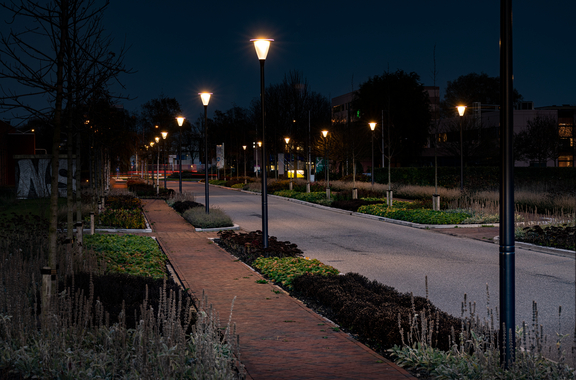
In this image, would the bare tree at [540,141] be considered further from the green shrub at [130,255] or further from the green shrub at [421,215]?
the green shrub at [130,255]

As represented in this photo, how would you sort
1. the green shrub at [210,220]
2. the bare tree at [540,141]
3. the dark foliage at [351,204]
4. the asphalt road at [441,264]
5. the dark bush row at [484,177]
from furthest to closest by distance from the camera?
the bare tree at [540,141] < the dark bush row at [484,177] < the dark foliage at [351,204] < the green shrub at [210,220] < the asphalt road at [441,264]

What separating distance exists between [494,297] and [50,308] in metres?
6.81

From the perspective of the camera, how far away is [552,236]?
14641 millimetres

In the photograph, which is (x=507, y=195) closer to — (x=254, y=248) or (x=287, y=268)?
(x=287, y=268)

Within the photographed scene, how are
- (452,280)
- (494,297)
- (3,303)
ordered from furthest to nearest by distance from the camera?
1. (452,280)
2. (494,297)
3. (3,303)

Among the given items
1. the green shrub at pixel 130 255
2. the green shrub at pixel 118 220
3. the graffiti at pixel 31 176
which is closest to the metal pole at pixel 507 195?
the green shrub at pixel 130 255

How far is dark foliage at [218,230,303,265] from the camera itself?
12906mm

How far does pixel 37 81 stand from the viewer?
7379 mm

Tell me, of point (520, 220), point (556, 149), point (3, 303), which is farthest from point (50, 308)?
point (556, 149)

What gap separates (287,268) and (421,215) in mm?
11748

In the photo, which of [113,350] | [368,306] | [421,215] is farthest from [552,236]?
[113,350]

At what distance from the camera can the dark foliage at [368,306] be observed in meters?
6.47

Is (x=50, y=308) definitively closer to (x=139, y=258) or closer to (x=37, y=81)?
(x=37, y=81)

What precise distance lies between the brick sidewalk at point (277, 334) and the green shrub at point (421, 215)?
10.4 meters
